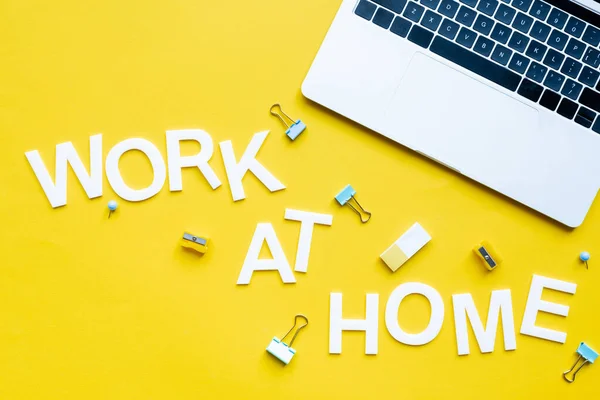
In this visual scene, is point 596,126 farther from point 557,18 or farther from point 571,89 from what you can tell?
point 557,18

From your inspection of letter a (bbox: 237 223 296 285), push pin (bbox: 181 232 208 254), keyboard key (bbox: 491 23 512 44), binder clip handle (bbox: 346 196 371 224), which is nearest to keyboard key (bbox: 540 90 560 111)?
keyboard key (bbox: 491 23 512 44)

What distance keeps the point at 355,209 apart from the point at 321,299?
0.57 ft

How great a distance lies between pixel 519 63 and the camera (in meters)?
1.02

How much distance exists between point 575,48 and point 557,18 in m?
0.06

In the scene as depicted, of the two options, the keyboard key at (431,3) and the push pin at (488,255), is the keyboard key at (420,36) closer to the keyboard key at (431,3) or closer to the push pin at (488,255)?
the keyboard key at (431,3)

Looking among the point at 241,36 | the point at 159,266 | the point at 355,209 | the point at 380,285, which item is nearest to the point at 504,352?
the point at 380,285

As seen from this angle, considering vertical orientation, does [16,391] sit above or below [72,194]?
below

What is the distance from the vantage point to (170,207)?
42.9 inches

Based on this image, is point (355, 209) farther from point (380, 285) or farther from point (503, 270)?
point (503, 270)

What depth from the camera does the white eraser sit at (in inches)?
42.7

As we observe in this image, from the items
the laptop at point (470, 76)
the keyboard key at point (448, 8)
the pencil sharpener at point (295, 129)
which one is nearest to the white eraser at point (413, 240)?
the laptop at point (470, 76)

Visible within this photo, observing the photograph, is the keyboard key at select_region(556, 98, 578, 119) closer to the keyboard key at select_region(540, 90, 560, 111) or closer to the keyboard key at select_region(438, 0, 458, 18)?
the keyboard key at select_region(540, 90, 560, 111)

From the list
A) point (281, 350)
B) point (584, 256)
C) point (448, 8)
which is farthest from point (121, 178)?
point (584, 256)

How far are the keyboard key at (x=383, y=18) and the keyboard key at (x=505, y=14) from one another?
179mm
